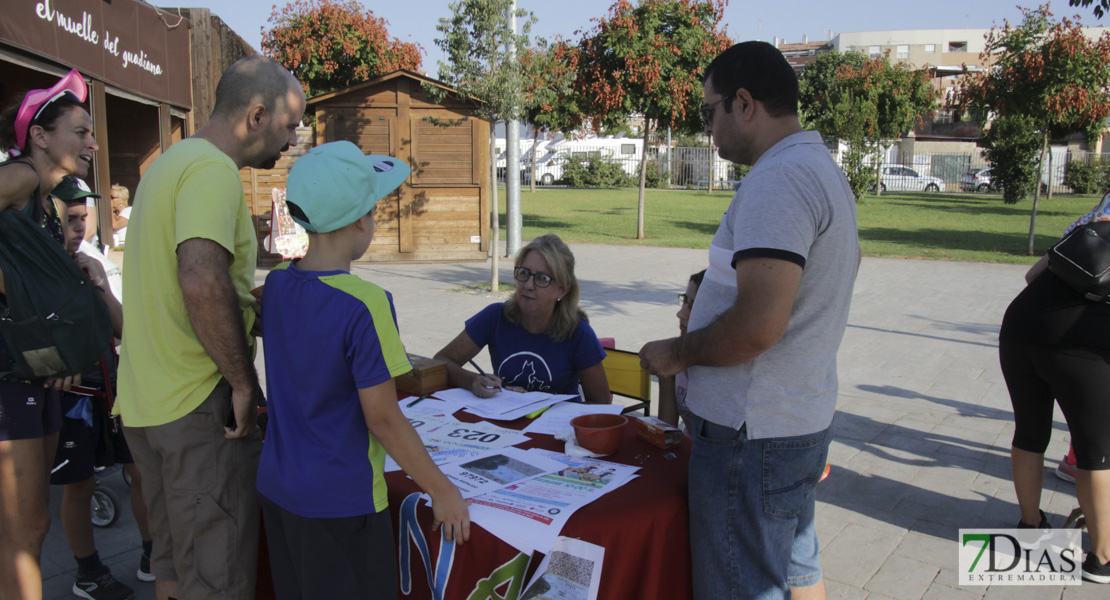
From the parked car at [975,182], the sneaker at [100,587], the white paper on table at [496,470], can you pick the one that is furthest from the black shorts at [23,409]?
the parked car at [975,182]

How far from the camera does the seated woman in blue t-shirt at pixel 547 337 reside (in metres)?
3.42

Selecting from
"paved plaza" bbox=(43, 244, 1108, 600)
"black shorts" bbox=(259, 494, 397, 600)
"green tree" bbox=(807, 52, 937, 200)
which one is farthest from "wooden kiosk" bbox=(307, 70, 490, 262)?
"green tree" bbox=(807, 52, 937, 200)

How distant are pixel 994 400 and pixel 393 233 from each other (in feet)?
32.7

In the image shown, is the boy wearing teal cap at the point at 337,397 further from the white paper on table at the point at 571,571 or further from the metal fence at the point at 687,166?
the metal fence at the point at 687,166

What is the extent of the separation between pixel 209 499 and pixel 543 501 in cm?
99

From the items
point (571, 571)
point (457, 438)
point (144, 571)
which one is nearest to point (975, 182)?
point (457, 438)

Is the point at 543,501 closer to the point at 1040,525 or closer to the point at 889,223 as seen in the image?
the point at 1040,525

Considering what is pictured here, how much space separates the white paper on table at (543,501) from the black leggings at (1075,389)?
209 cm

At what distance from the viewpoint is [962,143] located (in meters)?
57.9

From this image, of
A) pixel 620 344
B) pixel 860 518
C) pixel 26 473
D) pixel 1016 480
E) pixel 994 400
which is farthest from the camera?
pixel 620 344

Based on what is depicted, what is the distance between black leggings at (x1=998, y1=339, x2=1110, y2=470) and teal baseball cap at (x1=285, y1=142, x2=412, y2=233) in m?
2.88

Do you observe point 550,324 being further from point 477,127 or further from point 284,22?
point 284,22

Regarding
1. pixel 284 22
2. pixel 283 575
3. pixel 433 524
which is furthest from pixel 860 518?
pixel 284 22

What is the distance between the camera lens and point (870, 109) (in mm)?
27875
